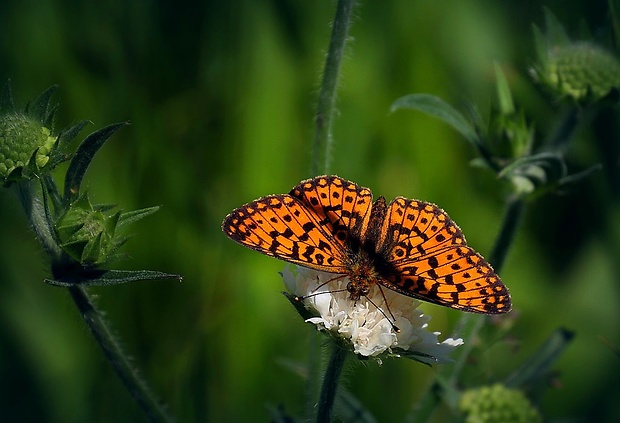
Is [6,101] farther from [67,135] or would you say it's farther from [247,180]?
[247,180]

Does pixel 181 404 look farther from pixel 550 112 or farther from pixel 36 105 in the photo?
pixel 550 112

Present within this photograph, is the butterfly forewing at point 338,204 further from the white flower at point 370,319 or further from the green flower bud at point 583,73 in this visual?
the green flower bud at point 583,73

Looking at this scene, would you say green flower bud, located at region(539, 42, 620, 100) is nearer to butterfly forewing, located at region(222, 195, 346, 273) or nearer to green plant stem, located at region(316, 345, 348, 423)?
butterfly forewing, located at region(222, 195, 346, 273)

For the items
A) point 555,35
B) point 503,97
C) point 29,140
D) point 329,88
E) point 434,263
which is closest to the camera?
point 434,263

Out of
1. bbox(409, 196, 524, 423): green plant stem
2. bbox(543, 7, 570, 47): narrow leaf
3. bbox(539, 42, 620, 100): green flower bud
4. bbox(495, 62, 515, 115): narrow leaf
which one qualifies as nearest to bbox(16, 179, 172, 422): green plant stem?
bbox(409, 196, 524, 423): green plant stem

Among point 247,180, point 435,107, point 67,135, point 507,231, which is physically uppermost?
point 435,107

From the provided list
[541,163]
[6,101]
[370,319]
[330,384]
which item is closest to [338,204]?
[370,319]
